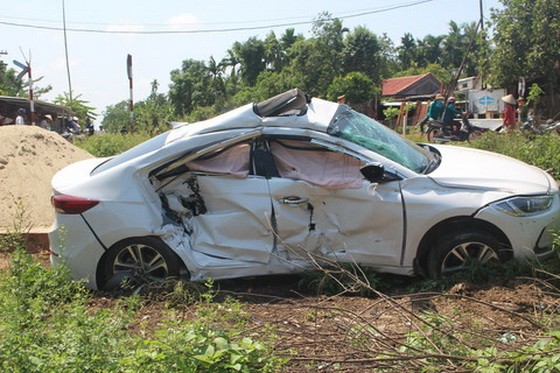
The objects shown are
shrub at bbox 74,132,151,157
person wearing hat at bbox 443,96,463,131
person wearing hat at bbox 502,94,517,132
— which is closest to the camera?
shrub at bbox 74,132,151,157

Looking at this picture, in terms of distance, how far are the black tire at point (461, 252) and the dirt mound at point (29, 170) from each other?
15.8 feet

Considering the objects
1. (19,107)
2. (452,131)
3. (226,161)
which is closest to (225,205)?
(226,161)

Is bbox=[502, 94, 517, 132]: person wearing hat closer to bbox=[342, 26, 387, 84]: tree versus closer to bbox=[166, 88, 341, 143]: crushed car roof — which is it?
bbox=[166, 88, 341, 143]: crushed car roof

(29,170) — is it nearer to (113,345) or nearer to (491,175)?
(113,345)

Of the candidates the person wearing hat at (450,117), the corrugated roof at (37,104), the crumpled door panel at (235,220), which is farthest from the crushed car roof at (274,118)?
the corrugated roof at (37,104)

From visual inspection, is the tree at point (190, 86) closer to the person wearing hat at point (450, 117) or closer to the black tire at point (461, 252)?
the person wearing hat at point (450, 117)

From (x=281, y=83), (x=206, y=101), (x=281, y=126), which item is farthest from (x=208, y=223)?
(x=206, y=101)

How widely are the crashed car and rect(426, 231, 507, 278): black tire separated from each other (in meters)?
0.01

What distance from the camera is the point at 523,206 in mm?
4379

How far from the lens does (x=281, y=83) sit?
3875 centimetres

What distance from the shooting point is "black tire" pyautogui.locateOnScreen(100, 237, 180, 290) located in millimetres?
4754

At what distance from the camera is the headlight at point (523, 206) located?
4.34 meters

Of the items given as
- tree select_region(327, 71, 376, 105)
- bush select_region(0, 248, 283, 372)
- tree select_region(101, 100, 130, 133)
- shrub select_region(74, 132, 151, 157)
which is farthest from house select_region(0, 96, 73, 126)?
bush select_region(0, 248, 283, 372)

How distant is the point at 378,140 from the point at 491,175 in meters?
1.03
